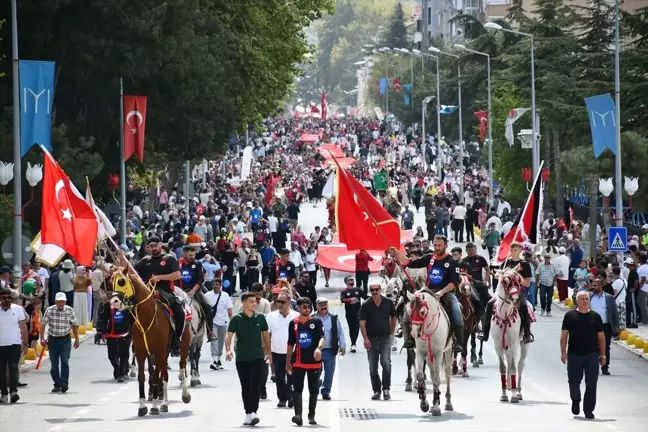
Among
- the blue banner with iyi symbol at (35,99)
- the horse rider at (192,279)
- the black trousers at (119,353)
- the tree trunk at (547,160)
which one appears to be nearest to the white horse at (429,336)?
the horse rider at (192,279)

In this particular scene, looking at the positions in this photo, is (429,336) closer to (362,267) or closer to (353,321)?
(353,321)

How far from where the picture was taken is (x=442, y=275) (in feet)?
79.6

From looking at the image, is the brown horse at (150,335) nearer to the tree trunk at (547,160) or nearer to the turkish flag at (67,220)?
the turkish flag at (67,220)

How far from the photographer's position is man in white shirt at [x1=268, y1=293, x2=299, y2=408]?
2388 centimetres

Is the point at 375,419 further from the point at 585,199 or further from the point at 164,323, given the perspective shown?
the point at 585,199

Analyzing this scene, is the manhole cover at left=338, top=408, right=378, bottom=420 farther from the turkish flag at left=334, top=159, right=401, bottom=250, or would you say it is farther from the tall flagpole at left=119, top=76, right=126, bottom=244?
the tall flagpole at left=119, top=76, right=126, bottom=244

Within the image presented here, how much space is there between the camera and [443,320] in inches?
934

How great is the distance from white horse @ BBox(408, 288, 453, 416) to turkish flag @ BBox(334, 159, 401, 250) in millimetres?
4514

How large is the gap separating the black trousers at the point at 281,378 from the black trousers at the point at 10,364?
3.87 metres

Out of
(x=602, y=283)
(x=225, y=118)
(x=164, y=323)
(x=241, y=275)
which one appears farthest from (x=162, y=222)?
(x=164, y=323)

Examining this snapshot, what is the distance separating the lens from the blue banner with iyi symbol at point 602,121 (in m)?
44.0

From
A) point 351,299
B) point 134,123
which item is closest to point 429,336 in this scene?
point 351,299

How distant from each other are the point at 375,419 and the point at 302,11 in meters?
52.5

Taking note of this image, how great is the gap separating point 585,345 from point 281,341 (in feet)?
13.5
